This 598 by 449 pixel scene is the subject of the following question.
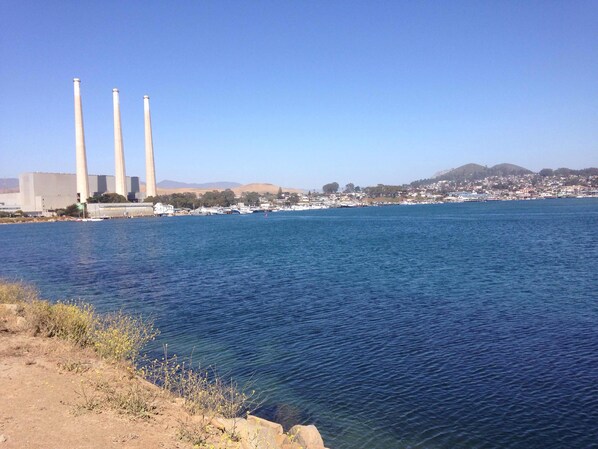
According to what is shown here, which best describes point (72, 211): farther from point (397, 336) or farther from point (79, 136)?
point (397, 336)

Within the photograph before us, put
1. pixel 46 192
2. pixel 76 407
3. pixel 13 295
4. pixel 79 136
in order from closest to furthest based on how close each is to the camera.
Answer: pixel 76 407
pixel 13 295
pixel 79 136
pixel 46 192

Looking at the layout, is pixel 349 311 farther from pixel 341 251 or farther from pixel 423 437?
pixel 341 251

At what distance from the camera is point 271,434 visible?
10055mm

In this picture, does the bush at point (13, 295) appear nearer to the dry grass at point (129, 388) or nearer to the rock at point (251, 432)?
the dry grass at point (129, 388)

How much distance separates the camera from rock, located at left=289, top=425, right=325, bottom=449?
10.4 m

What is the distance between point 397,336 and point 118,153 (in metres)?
181

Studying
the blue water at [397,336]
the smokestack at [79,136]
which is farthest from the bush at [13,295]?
the smokestack at [79,136]

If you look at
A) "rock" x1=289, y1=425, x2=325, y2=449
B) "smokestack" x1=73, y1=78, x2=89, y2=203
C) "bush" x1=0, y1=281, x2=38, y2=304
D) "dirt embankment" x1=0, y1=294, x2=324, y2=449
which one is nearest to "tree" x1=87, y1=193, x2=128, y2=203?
"smokestack" x1=73, y1=78, x2=89, y2=203

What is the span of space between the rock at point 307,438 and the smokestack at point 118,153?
612 ft

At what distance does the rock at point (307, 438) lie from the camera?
10.4 metres

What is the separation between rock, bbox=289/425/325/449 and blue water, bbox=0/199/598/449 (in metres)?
1.71

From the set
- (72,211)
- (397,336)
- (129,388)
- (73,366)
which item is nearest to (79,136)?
(72,211)

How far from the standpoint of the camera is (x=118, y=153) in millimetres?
182500

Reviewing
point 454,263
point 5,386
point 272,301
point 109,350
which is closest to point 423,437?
point 109,350
